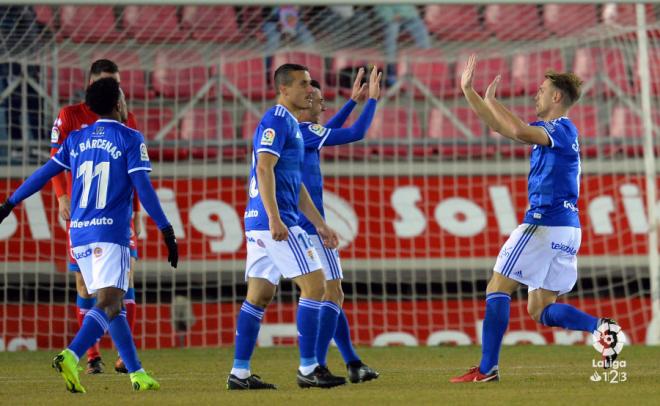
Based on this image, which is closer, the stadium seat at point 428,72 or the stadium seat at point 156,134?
the stadium seat at point 156,134

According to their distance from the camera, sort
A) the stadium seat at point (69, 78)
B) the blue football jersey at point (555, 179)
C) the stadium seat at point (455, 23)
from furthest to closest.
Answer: the stadium seat at point (455, 23)
the stadium seat at point (69, 78)
the blue football jersey at point (555, 179)

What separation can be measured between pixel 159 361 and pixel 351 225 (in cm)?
310

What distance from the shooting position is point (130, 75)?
12680mm

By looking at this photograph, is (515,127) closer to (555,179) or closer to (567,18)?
(555,179)

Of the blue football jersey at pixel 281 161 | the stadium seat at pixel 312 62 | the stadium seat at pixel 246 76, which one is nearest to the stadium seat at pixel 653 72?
the stadium seat at pixel 312 62

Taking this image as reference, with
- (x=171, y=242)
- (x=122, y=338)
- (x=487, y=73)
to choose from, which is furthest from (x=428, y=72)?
(x=171, y=242)

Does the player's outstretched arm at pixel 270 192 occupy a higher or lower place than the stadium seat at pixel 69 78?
lower

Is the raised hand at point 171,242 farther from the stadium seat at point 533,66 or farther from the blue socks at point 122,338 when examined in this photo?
the stadium seat at point 533,66

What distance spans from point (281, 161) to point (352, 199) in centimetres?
548

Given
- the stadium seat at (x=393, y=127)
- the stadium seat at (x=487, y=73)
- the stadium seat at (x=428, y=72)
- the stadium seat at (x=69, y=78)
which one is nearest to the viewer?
the stadium seat at (x=69, y=78)

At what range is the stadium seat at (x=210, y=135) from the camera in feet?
38.8

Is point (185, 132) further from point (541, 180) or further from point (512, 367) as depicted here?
point (541, 180)

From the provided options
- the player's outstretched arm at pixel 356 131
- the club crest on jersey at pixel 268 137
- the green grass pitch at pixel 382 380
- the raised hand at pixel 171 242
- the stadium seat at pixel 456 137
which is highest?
the stadium seat at pixel 456 137

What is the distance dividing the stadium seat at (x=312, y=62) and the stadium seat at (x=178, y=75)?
796 millimetres
